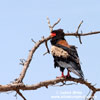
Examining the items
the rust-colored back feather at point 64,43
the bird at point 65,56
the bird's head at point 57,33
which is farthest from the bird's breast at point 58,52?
the bird's head at point 57,33

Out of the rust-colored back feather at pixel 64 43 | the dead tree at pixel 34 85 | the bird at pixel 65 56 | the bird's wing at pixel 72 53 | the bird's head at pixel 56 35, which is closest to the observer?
the dead tree at pixel 34 85

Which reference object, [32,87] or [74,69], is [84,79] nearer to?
[74,69]

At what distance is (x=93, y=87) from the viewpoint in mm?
8359

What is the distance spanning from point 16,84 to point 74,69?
1528 mm

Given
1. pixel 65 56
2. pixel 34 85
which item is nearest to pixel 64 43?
pixel 65 56

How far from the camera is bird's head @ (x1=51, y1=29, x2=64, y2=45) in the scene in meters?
9.42

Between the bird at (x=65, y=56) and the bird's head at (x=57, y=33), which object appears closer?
the bird at (x=65, y=56)

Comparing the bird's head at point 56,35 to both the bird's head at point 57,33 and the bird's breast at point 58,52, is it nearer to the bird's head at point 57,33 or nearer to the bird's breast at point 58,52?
the bird's head at point 57,33

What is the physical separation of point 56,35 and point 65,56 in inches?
48.0

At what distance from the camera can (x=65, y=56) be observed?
333 inches

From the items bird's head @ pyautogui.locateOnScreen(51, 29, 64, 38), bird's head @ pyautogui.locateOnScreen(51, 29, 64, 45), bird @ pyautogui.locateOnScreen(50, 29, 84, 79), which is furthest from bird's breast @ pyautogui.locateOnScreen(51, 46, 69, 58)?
bird's head @ pyautogui.locateOnScreen(51, 29, 64, 38)

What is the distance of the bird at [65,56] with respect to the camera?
820 centimetres

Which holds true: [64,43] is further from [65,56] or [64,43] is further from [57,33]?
[65,56]

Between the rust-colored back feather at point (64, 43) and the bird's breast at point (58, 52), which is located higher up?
the rust-colored back feather at point (64, 43)
